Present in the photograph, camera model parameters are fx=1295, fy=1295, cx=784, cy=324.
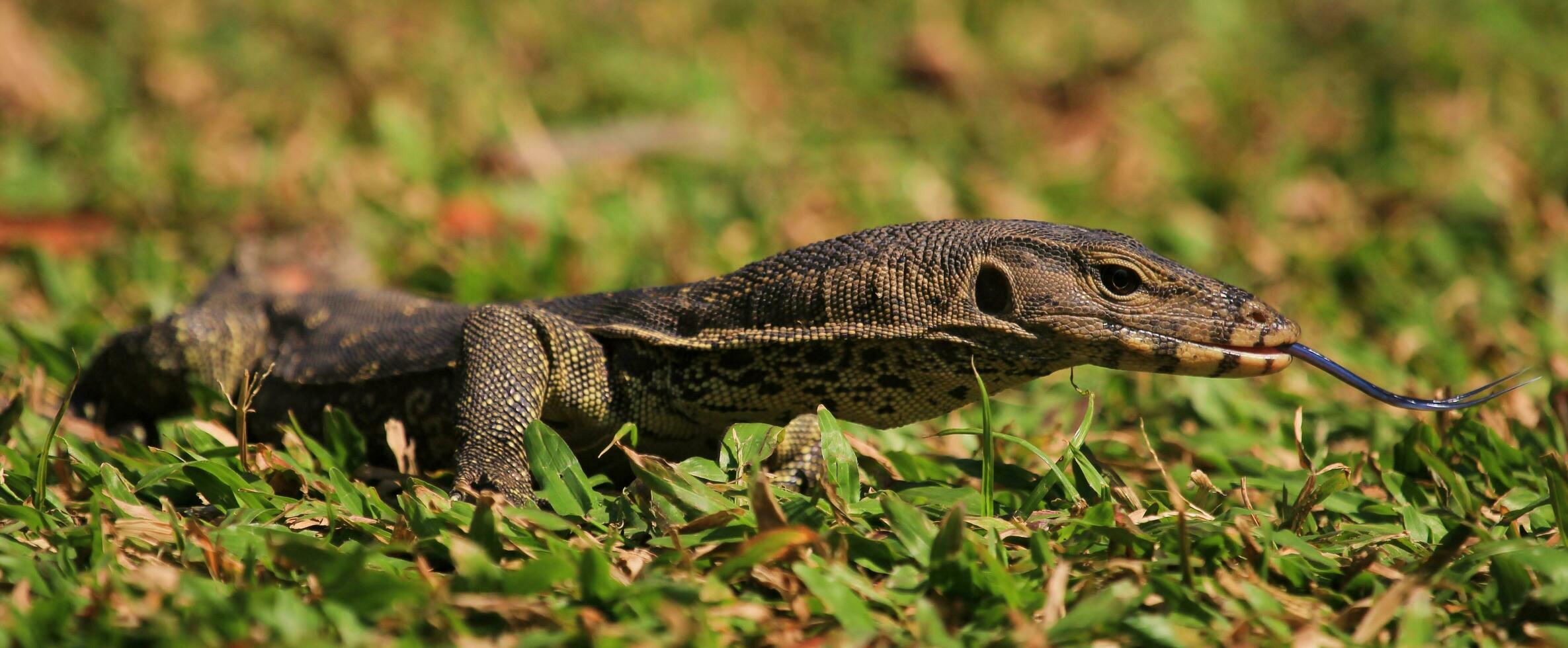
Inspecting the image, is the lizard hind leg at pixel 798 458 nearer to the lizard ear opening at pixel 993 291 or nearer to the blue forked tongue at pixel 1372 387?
the lizard ear opening at pixel 993 291

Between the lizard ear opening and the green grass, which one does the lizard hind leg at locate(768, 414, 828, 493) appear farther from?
the lizard ear opening

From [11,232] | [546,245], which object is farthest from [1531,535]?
[11,232]

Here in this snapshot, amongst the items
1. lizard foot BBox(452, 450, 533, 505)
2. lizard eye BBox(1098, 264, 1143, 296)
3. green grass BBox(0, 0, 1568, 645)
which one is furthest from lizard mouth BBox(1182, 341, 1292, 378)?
lizard foot BBox(452, 450, 533, 505)

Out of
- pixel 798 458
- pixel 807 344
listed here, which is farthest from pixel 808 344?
pixel 798 458

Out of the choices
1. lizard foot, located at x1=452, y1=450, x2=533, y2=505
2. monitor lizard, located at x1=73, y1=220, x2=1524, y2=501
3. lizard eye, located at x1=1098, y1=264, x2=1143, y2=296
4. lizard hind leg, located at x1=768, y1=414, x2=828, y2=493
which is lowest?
lizard foot, located at x1=452, y1=450, x2=533, y2=505

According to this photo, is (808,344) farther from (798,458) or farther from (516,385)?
(516,385)

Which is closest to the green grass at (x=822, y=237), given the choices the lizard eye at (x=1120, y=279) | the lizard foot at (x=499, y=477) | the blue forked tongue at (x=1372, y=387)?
the lizard foot at (x=499, y=477)
